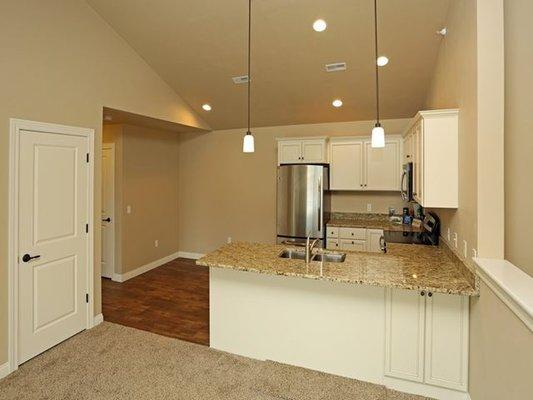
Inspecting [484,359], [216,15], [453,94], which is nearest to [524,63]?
[453,94]

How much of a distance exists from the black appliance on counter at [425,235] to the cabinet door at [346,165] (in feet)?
3.71

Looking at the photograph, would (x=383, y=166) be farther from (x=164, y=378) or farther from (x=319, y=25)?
(x=164, y=378)

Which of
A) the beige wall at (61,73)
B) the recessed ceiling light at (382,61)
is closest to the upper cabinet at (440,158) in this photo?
the recessed ceiling light at (382,61)

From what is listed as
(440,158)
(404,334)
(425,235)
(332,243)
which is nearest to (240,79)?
(332,243)

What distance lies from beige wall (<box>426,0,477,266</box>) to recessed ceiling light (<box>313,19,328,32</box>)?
1215 mm

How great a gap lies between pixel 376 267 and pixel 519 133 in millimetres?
1357

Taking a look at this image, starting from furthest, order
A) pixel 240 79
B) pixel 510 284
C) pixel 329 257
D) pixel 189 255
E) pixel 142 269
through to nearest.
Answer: pixel 189 255 < pixel 142 269 < pixel 240 79 < pixel 329 257 < pixel 510 284

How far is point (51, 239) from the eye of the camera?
3.14 m

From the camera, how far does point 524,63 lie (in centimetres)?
194

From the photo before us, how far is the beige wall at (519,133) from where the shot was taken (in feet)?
6.27

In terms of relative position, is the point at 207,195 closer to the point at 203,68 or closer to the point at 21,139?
the point at 203,68

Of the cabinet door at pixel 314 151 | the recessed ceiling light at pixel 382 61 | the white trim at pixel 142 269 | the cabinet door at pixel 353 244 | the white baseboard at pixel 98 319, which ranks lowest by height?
the white baseboard at pixel 98 319

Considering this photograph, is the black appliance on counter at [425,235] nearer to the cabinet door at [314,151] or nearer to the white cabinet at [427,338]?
the white cabinet at [427,338]

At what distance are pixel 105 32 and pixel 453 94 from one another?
12.4 ft
